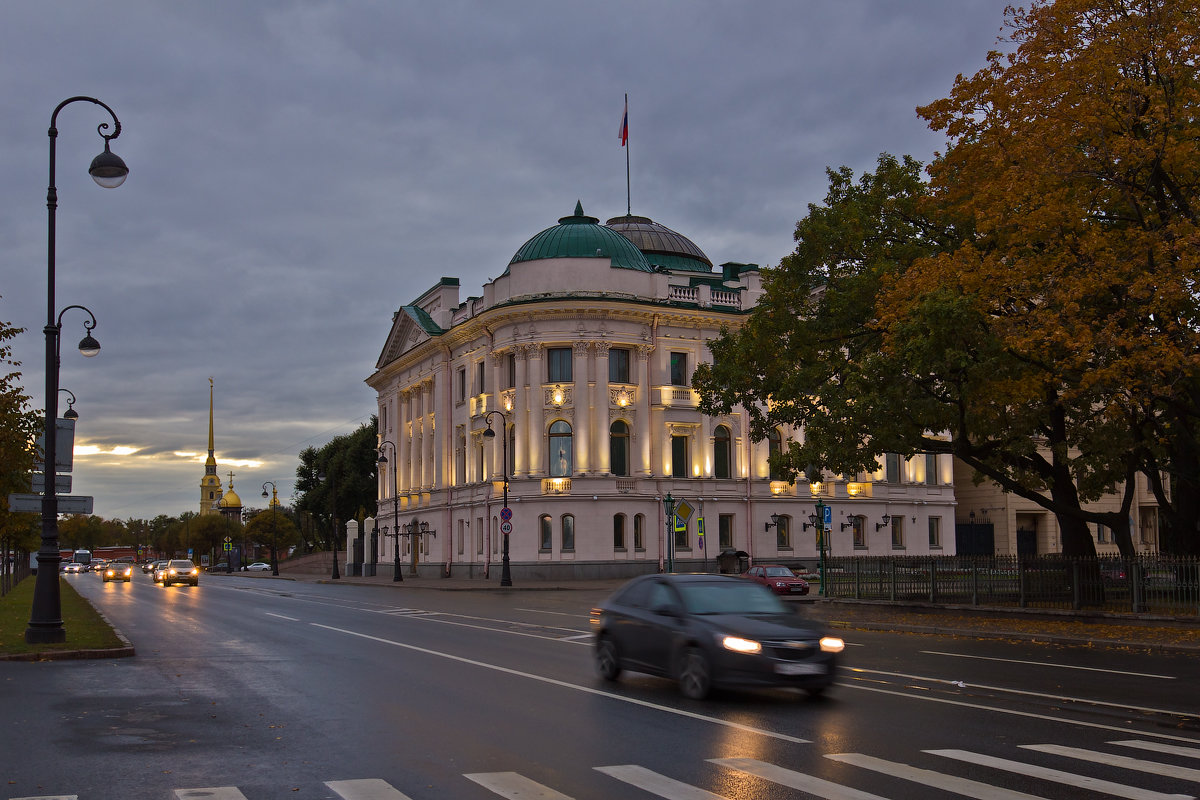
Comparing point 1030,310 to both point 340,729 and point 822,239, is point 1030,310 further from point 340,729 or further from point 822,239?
point 340,729

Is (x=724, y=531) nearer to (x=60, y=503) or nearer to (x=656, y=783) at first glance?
(x=60, y=503)

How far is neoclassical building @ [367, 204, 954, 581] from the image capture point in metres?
59.6

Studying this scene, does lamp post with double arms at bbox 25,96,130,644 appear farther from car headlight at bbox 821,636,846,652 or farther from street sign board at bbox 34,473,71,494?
car headlight at bbox 821,636,846,652

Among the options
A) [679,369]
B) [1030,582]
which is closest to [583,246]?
[679,369]

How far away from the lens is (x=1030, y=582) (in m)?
27.0

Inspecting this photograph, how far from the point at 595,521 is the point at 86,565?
119 meters

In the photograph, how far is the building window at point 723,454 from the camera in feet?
211

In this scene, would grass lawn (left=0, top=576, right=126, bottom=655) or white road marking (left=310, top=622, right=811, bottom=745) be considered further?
grass lawn (left=0, top=576, right=126, bottom=655)

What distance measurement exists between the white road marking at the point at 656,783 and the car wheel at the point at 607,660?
18.3 feet

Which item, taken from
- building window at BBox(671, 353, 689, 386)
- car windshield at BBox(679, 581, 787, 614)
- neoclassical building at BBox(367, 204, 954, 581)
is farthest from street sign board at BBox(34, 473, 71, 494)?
building window at BBox(671, 353, 689, 386)

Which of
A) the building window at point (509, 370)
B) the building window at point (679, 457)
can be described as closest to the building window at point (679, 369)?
the building window at point (679, 457)

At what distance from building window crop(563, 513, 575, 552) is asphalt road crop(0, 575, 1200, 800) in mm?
40073

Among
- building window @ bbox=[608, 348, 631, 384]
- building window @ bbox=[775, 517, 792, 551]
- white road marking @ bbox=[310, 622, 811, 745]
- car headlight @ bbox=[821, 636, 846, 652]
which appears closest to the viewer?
white road marking @ bbox=[310, 622, 811, 745]

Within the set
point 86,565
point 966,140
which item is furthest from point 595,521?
point 86,565
